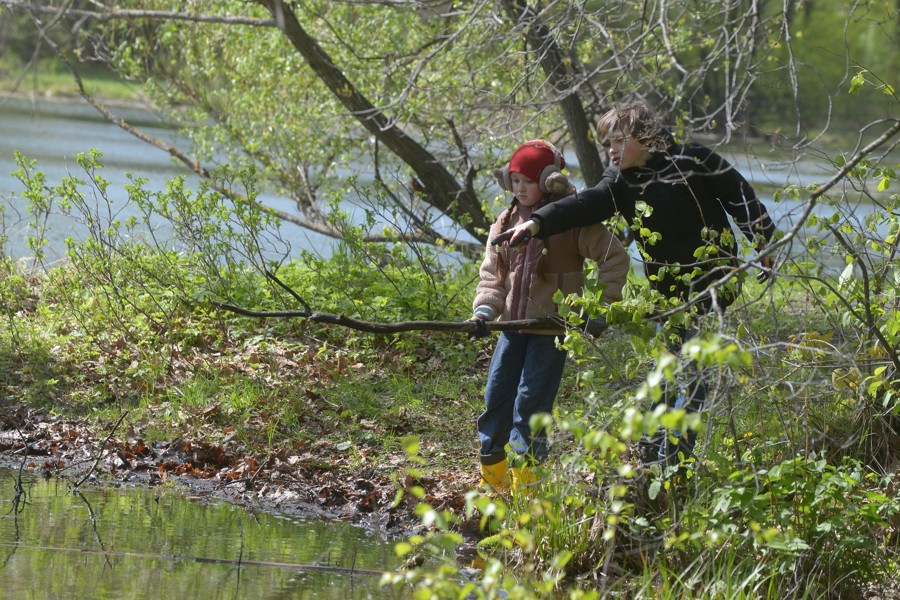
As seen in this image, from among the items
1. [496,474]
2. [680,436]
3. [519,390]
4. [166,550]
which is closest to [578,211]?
[519,390]

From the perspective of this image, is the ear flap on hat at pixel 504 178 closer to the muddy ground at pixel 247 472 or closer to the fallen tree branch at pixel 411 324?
the fallen tree branch at pixel 411 324

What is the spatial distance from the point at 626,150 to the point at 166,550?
252cm

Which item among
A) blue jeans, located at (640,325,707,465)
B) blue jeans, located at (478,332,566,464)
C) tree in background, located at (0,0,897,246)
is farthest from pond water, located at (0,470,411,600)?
tree in background, located at (0,0,897,246)

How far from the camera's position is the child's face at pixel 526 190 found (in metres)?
4.79

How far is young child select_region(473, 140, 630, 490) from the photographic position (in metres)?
4.73

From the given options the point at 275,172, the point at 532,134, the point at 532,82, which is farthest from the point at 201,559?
the point at 275,172

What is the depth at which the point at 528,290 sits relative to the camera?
190 inches

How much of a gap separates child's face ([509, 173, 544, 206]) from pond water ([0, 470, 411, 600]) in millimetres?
1634

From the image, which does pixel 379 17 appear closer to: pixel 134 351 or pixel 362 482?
pixel 134 351

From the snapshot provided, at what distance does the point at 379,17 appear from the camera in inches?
410

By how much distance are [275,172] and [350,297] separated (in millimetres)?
4145

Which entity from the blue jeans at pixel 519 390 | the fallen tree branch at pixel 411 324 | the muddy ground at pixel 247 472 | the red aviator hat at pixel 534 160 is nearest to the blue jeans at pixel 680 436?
the fallen tree branch at pixel 411 324

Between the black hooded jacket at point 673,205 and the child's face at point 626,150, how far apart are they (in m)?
0.04

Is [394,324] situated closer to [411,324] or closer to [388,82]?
[411,324]
